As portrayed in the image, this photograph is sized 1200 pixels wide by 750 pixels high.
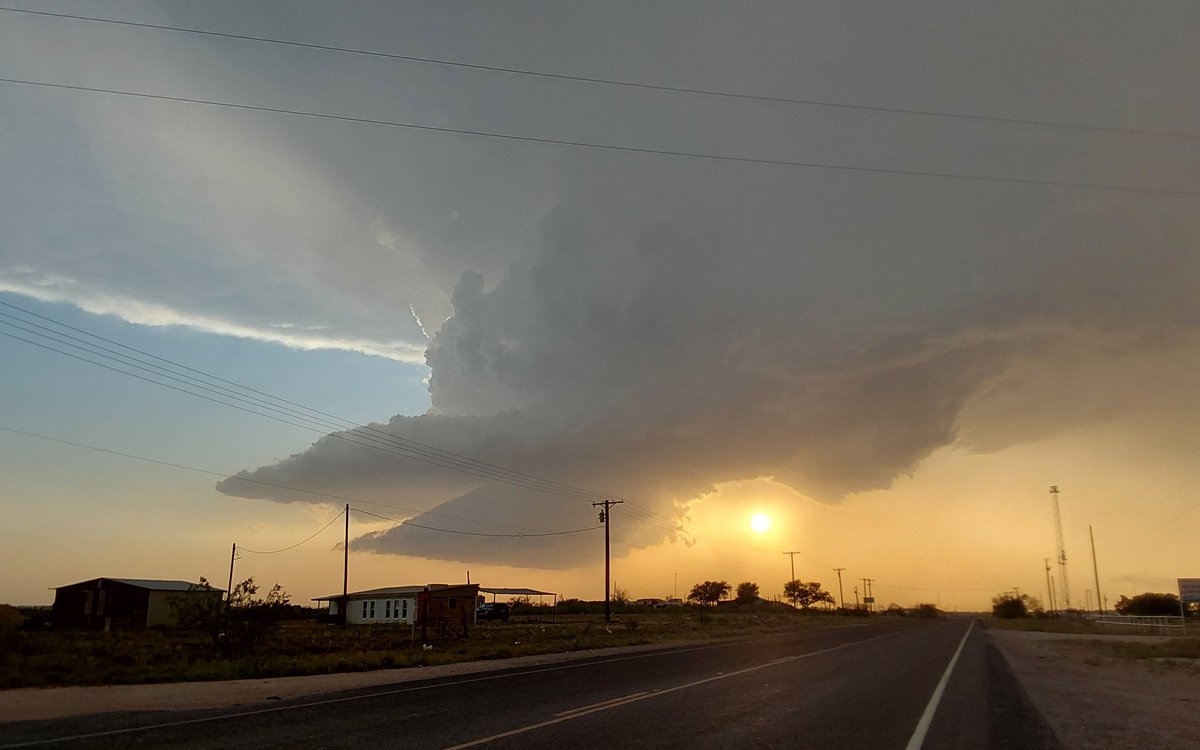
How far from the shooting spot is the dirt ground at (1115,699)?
472 inches

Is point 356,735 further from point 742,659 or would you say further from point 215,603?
point 215,603

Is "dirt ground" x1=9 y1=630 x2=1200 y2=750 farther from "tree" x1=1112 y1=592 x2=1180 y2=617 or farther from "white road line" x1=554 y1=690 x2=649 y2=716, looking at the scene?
"tree" x1=1112 y1=592 x2=1180 y2=617

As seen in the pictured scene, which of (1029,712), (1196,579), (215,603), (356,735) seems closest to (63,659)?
(215,603)

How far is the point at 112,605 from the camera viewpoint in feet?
190

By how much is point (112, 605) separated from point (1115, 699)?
216 ft

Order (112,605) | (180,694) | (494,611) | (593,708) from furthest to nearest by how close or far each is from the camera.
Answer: (494,611), (112,605), (180,694), (593,708)

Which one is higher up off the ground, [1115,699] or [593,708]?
[593,708]

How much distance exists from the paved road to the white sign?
55.5 metres

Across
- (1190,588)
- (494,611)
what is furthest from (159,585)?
(1190,588)

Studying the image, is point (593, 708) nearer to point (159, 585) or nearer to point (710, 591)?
point (159, 585)

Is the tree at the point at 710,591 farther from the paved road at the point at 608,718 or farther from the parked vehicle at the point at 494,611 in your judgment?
the paved road at the point at 608,718

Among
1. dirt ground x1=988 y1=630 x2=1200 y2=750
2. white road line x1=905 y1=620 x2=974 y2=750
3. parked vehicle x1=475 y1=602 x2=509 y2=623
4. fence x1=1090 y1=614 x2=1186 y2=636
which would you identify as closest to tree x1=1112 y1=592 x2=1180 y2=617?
fence x1=1090 y1=614 x2=1186 y2=636

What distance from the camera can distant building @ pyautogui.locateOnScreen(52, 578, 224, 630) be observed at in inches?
2254

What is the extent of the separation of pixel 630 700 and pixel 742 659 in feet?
45.0
